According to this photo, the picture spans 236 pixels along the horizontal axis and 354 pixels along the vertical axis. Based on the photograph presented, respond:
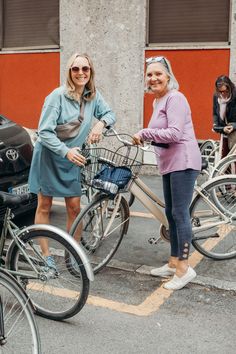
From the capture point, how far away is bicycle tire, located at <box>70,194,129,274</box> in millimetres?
4301

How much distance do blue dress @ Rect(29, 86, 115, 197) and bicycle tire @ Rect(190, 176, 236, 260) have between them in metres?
1.08

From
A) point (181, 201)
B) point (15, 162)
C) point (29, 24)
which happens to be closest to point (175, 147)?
point (181, 201)

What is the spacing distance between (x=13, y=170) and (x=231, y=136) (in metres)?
3.36

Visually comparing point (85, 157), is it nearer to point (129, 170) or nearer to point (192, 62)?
point (129, 170)

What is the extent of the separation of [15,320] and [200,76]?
265 inches

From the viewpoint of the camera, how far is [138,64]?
9.15 m

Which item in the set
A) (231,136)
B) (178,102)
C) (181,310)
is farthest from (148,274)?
(231,136)

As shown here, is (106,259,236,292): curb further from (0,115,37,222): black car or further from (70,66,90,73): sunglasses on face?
(70,66,90,73): sunglasses on face

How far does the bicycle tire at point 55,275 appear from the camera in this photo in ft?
11.7

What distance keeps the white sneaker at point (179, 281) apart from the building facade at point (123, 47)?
4831 mm

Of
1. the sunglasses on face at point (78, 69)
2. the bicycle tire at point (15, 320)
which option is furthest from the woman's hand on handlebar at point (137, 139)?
the bicycle tire at point (15, 320)

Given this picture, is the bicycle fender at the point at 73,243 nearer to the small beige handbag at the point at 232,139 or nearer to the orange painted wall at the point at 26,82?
the small beige handbag at the point at 232,139

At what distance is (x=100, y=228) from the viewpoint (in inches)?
175

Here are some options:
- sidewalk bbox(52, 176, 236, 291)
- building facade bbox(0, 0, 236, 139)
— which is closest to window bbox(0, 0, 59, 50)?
building facade bbox(0, 0, 236, 139)
